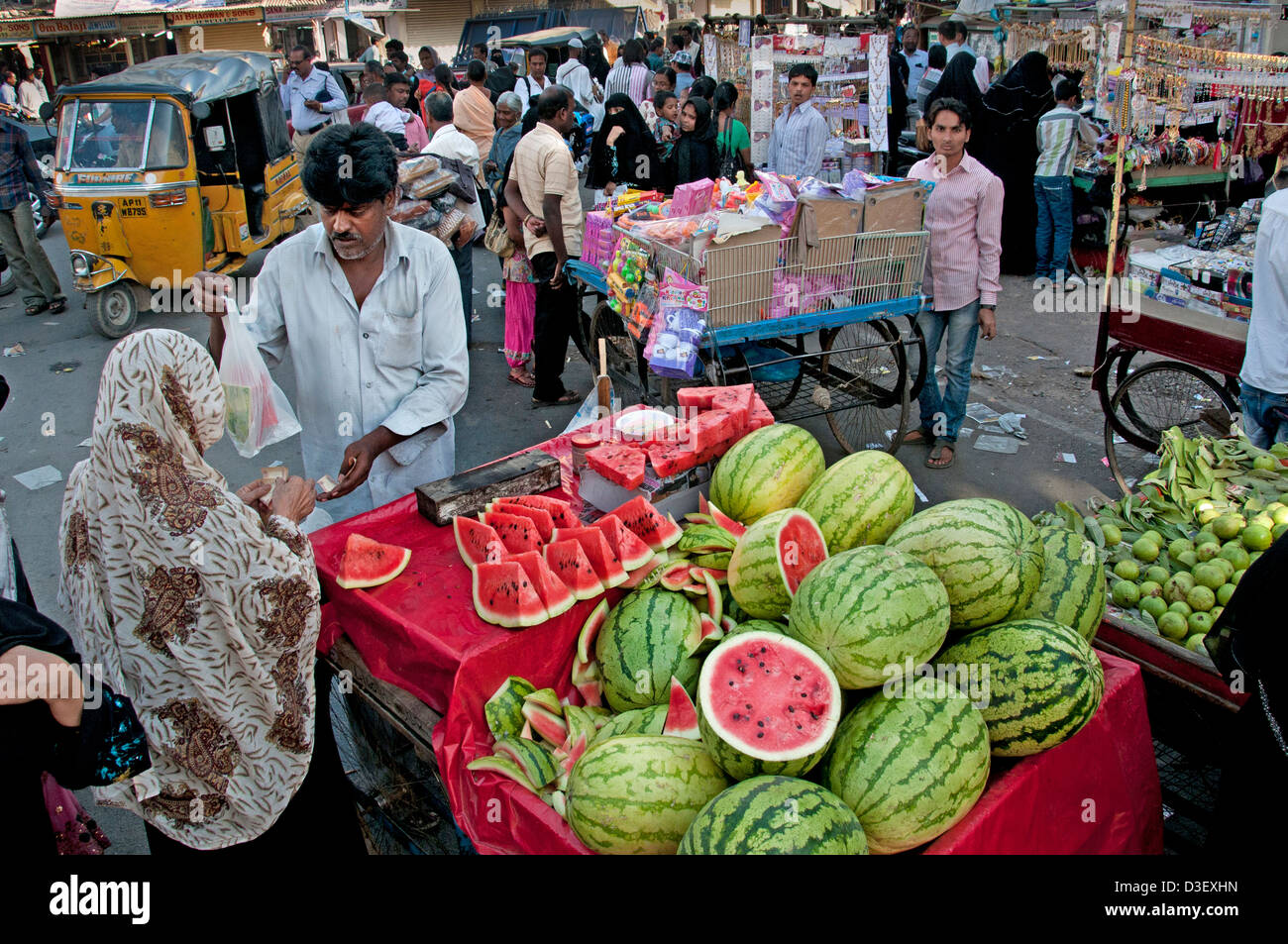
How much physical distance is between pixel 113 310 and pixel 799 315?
760 centimetres

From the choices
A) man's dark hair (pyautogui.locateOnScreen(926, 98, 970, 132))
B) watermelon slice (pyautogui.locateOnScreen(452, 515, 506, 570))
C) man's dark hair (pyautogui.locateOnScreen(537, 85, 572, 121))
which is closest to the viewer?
watermelon slice (pyautogui.locateOnScreen(452, 515, 506, 570))

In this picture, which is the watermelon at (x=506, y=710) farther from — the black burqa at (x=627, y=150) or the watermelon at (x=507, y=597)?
the black burqa at (x=627, y=150)

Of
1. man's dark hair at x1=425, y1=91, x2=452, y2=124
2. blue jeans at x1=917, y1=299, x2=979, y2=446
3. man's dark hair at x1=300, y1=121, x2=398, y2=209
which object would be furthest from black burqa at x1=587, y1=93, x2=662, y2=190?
man's dark hair at x1=300, y1=121, x2=398, y2=209

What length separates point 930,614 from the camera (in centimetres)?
211

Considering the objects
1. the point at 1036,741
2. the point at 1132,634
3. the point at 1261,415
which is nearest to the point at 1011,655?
the point at 1036,741

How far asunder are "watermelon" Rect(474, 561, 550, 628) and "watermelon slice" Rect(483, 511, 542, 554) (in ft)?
0.60

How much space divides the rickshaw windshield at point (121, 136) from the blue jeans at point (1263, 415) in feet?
32.8

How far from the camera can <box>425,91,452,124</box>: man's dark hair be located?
916cm

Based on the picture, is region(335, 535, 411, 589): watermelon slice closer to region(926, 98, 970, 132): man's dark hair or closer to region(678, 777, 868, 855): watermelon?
region(678, 777, 868, 855): watermelon

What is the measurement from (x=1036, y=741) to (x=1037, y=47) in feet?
39.1

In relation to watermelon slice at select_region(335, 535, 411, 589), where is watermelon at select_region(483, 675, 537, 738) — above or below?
below

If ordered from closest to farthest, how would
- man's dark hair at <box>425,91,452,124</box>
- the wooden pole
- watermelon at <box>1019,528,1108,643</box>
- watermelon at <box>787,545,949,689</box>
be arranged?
watermelon at <box>787,545,949,689</box>, watermelon at <box>1019,528,1108,643</box>, the wooden pole, man's dark hair at <box>425,91,452,124</box>

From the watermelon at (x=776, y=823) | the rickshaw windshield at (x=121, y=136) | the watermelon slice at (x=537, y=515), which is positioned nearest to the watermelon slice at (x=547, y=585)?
the watermelon slice at (x=537, y=515)
